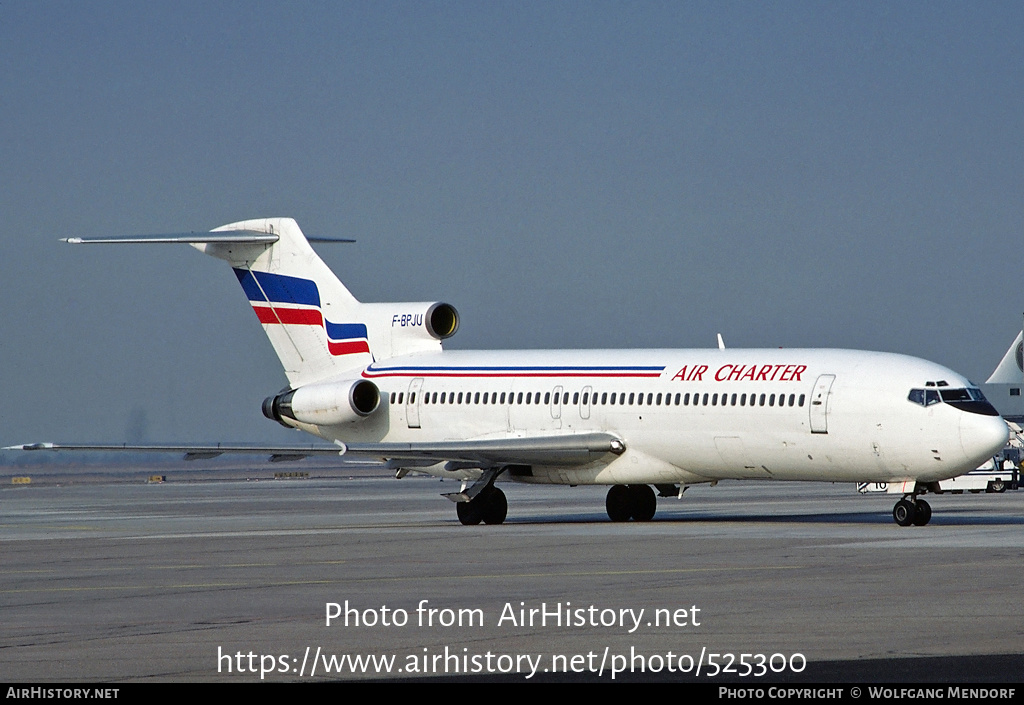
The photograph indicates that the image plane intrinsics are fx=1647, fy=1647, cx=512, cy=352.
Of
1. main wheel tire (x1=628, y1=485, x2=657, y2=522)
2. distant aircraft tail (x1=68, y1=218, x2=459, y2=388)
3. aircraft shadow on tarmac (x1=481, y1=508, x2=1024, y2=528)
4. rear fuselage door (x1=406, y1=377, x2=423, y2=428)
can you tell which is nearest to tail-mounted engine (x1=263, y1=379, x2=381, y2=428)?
rear fuselage door (x1=406, y1=377, x2=423, y2=428)

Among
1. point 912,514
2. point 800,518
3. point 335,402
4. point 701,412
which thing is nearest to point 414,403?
point 335,402

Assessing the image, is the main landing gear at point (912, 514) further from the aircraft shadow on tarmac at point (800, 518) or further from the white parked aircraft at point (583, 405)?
the aircraft shadow on tarmac at point (800, 518)

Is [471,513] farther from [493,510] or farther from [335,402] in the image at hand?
[335,402]

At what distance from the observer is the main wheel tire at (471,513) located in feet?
116

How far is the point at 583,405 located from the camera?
35.5 m

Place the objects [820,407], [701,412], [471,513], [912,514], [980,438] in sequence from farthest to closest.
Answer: [471,513] < [701,412] < [820,407] < [912,514] < [980,438]

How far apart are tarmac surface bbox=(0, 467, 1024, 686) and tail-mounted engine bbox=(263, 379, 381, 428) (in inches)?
139

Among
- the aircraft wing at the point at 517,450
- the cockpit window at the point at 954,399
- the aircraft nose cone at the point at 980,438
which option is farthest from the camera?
the aircraft wing at the point at 517,450

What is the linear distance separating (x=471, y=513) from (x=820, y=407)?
8.16 meters

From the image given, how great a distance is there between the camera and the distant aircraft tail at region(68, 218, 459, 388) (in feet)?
131

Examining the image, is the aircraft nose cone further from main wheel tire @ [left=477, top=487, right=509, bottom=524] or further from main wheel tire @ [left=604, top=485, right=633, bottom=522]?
main wheel tire @ [left=477, top=487, right=509, bottom=524]

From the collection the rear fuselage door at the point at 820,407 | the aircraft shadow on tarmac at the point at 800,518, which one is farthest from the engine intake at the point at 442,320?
the rear fuselage door at the point at 820,407

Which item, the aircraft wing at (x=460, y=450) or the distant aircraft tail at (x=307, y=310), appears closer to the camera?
the aircraft wing at (x=460, y=450)

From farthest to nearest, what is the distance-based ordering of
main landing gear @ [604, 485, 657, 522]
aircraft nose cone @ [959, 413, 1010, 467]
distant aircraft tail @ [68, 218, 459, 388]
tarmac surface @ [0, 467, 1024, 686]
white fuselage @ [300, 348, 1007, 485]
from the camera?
distant aircraft tail @ [68, 218, 459, 388]
main landing gear @ [604, 485, 657, 522]
white fuselage @ [300, 348, 1007, 485]
aircraft nose cone @ [959, 413, 1010, 467]
tarmac surface @ [0, 467, 1024, 686]
